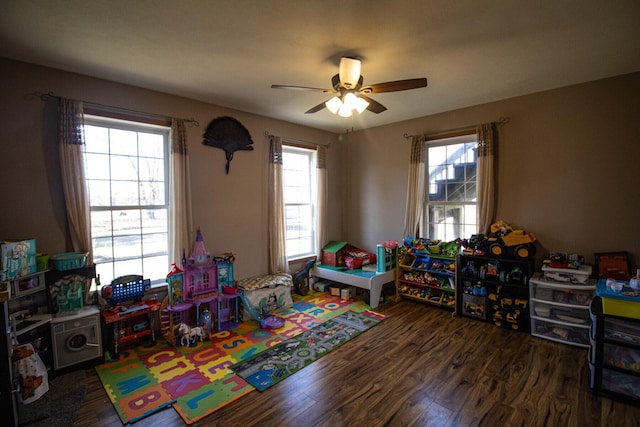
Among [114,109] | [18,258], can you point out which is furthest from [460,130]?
[18,258]

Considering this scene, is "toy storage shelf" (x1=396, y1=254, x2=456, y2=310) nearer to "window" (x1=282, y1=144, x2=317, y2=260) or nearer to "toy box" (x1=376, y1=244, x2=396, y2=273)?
"toy box" (x1=376, y1=244, x2=396, y2=273)

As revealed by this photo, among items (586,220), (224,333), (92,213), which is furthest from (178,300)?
(586,220)

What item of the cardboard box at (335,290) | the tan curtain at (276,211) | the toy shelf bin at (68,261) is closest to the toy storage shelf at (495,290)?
the cardboard box at (335,290)

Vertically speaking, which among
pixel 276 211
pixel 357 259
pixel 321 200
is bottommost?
pixel 357 259

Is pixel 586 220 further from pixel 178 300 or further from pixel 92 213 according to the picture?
pixel 92 213

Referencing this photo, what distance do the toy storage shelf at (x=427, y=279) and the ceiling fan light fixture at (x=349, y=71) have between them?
2.64 metres

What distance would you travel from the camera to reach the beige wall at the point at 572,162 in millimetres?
2867

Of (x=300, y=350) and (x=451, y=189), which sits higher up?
(x=451, y=189)

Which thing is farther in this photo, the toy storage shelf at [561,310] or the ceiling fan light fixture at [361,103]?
the toy storage shelf at [561,310]

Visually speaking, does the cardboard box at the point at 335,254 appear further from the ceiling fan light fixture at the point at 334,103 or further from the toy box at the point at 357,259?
the ceiling fan light fixture at the point at 334,103

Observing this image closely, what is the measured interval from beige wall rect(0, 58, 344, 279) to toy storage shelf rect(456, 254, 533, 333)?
2717 mm

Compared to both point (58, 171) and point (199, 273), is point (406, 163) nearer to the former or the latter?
point (199, 273)

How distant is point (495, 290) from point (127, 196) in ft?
14.2

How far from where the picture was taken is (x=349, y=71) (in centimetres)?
226
